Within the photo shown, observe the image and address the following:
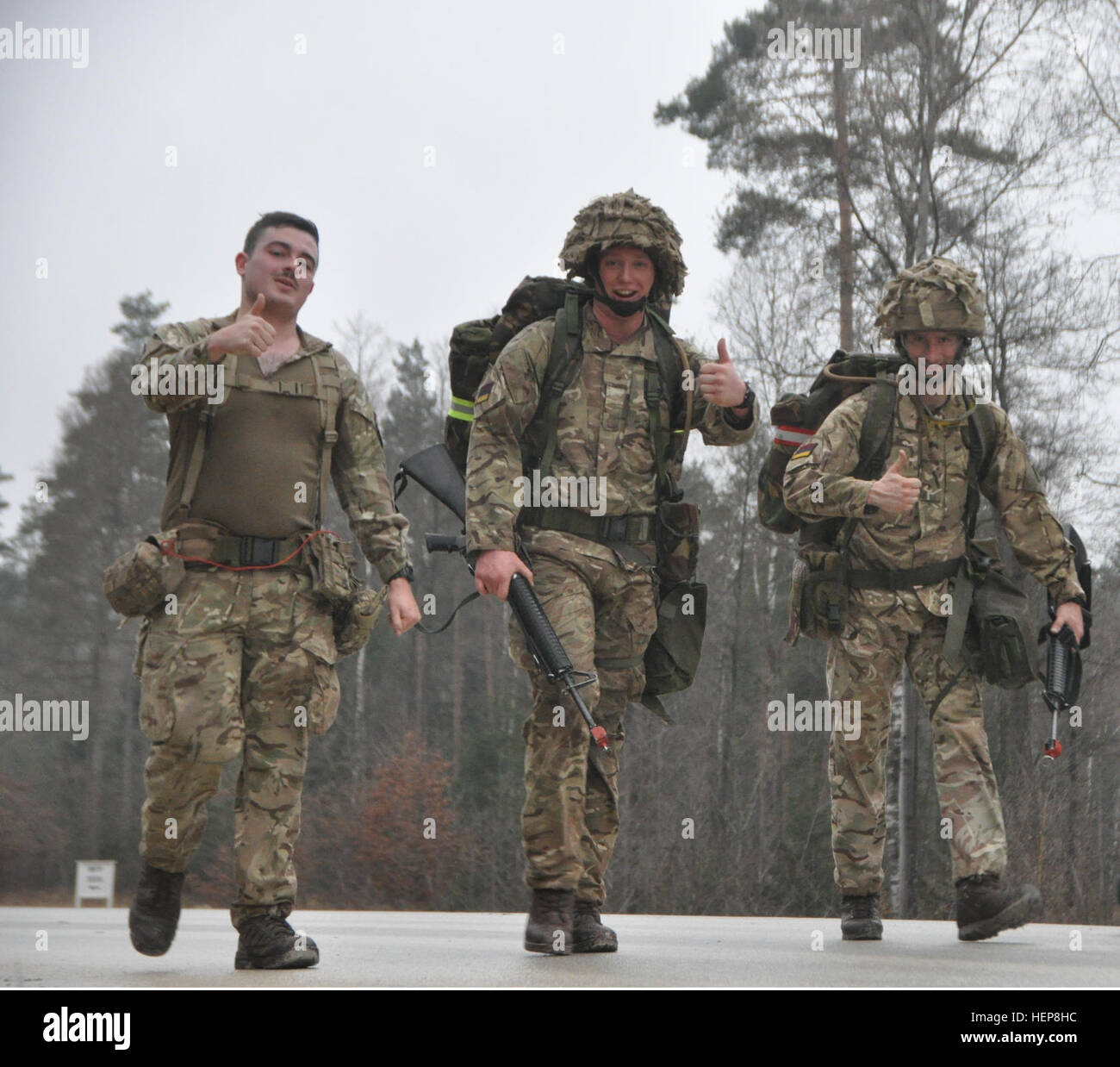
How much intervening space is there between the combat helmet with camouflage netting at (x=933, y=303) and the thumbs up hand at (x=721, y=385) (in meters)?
1.17

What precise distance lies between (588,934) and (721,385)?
2012 mm

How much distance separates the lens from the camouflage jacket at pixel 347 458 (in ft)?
16.6

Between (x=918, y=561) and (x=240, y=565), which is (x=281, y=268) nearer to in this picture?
(x=240, y=565)

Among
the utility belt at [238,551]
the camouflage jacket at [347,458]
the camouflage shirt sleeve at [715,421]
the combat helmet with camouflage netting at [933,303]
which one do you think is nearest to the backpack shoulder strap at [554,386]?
the camouflage shirt sleeve at [715,421]

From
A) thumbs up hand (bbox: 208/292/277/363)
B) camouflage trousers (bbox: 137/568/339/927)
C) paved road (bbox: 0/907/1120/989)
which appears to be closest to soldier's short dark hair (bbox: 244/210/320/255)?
thumbs up hand (bbox: 208/292/277/363)

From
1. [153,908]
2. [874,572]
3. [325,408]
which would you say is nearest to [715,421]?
[874,572]

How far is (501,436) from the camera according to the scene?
18.3 ft

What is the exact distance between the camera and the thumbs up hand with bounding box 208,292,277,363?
15.3 ft

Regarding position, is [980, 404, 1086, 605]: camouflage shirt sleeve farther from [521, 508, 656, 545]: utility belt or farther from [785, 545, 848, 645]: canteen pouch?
[521, 508, 656, 545]: utility belt

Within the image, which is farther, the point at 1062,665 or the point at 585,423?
the point at 1062,665

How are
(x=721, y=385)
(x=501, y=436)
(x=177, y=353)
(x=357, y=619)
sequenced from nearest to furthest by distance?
(x=177, y=353) < (x=357, y=619) < (x=721, y=385) < (x=501, y=436)

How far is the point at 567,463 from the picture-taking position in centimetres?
562

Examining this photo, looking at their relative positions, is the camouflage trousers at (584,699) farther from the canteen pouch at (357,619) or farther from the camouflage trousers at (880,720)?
the camouflage trousers at (880,720)
